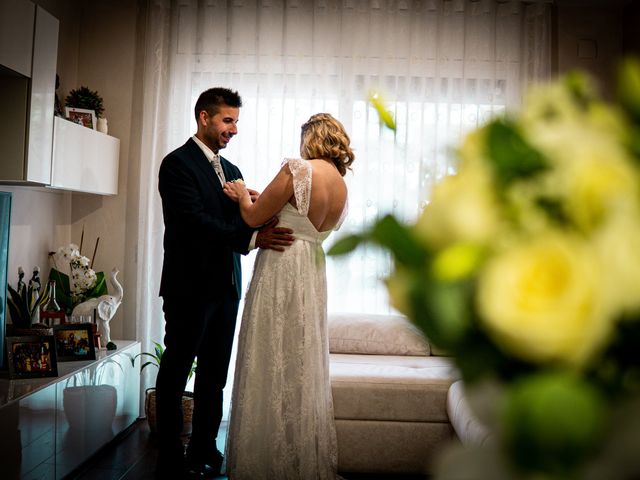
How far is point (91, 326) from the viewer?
334 cm

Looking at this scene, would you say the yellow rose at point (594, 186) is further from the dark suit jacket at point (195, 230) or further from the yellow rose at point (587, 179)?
the dark suit jacket at point (195, 230)

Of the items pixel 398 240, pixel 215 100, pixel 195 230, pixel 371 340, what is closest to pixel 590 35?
pixel 371 340

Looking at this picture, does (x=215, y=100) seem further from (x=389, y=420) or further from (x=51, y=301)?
(x=389, y=420)

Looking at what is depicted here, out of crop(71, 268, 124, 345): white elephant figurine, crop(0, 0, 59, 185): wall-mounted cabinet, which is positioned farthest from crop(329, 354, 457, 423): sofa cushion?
crop(0, 0, 59, 185): wall-mounted cabinet

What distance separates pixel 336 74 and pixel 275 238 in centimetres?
186

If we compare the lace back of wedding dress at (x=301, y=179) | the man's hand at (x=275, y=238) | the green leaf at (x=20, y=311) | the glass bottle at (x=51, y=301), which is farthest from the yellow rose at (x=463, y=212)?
the glass bottle at (x=51, y=301)

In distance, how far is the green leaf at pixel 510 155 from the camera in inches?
15.8

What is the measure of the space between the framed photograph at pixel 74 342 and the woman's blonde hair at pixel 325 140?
149 cm

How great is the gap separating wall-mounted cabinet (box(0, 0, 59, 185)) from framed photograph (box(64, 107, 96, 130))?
854 millimetres

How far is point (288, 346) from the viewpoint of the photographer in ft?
9.30

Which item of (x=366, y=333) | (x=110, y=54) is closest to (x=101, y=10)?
(x=110, y=54)

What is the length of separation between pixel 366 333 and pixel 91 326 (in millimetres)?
1549

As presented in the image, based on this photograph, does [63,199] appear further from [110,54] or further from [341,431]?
[341,431]

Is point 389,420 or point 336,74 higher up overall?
point 336,74
